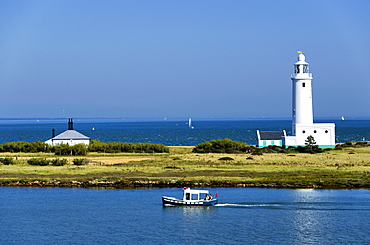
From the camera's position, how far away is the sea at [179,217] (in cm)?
3144

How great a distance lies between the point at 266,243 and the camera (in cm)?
3028

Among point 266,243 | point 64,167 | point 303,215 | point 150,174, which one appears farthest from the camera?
point 64,167

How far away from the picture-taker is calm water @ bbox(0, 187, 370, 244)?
3142cm

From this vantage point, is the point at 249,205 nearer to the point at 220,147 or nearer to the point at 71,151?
the point at 71,151

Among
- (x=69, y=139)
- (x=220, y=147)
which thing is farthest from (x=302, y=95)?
(x=69, y=139)

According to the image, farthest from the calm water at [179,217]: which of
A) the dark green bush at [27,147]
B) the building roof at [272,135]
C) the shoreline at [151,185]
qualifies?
the building roof at [272,135]

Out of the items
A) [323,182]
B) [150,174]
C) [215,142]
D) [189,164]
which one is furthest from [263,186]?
[215,142]

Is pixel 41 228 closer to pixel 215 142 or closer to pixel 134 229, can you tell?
pixel 134 229

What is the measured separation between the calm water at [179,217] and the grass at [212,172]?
2983mm

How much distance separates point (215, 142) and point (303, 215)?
4868 cm

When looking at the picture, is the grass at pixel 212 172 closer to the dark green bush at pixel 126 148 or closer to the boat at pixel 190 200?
the boat at pixel 190 200

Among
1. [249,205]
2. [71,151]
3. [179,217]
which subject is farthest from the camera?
[71,151]

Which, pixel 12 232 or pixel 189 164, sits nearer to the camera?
pixel 12 232

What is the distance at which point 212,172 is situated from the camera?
180 ft
